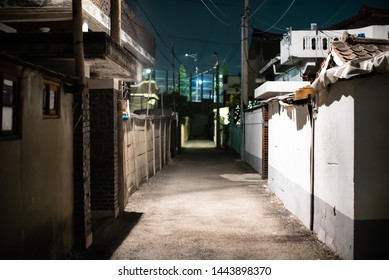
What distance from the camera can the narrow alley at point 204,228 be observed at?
6.80 meters

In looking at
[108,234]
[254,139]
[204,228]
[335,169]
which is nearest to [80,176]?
[108,234]

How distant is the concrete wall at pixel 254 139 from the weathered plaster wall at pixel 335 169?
9.71 metres

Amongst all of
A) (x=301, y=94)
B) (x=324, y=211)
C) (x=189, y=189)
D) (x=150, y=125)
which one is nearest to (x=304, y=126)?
(x=301, y=94)

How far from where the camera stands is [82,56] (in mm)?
6367

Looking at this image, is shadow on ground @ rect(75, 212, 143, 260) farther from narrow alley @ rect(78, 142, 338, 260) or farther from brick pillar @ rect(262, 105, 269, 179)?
brick pillar @ rect(262, 105, 269, 179)

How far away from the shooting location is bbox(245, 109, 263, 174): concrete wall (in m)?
17.7

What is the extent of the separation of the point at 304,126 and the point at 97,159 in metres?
4.86

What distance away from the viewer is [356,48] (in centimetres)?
780

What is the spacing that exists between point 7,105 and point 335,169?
5.05 metres

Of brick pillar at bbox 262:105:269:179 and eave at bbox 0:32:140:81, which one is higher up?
eave at bbox 0:32:140:81

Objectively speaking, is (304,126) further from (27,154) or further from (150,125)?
(150,125)

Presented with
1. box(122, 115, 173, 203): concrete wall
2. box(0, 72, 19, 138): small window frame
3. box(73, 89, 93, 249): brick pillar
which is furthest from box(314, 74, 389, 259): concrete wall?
box(122, 115, 173, 203): concrete wall

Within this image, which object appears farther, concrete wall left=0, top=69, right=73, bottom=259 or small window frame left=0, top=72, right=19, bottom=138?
concrete wall left=0, top=69, right=73, bottom=259

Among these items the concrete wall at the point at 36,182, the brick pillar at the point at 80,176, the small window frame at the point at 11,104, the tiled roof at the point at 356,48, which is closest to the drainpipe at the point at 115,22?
the brick pillar at the point at 80,176
